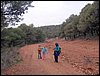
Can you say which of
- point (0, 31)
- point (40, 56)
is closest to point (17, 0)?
point (0, 31)

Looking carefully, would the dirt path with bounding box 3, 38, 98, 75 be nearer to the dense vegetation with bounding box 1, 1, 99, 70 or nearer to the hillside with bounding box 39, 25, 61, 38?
the dense vegetation with bounding box 1, 1, 99, 70

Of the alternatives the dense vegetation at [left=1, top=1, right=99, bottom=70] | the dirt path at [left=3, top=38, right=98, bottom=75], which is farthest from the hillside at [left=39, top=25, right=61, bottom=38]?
the dirt path at [left=3, top=38, right=98, bottom=75]

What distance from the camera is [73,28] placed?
81.9m

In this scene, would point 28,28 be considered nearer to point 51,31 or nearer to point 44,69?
point 51,31

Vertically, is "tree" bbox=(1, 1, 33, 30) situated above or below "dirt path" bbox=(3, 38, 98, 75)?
above

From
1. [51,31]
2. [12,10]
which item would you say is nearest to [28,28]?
[51,31]

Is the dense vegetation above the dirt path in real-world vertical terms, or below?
above

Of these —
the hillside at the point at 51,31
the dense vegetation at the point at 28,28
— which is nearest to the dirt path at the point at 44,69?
the dense vegetation at the point at 28,28

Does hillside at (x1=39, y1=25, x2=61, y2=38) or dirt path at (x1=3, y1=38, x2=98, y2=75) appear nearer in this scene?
dirt path at (x1=3, y1=38, x2=98, y2=75)

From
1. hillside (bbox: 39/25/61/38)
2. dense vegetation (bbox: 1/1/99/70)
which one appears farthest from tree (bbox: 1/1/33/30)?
hillside (bbox: 39/25/61/38)

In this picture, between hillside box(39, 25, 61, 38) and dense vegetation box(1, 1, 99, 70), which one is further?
hillside box(39, 25, 61, 38)

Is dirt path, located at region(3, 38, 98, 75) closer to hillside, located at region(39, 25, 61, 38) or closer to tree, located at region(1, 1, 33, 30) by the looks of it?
tree, located at region(1, 1, 33, 30)

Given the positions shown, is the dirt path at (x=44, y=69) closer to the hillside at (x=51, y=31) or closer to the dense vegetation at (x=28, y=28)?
the dense vegetation at (x=28, y=28)

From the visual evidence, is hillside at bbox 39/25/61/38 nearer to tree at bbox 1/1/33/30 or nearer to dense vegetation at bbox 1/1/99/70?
dense vegetation at bbox 1/1/99/70
